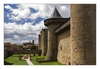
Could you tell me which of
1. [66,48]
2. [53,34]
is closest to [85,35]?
[66,48]

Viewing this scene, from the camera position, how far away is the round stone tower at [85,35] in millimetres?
9055

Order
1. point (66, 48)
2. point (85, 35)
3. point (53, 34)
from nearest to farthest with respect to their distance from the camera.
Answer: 1. point (85, 35)
2. point (66, 48)
3. point (53, 34)

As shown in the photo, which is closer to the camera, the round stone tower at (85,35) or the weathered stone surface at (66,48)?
the round stone tower at (85,35)

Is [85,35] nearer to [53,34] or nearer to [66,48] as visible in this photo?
[66,48]

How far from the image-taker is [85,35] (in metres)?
9.21

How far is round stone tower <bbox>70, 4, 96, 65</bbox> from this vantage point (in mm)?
9055

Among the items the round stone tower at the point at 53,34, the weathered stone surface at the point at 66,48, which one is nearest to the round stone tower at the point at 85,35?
the weathered stone surface at the point at 66,48

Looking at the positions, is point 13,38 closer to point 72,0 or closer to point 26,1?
point 26,1

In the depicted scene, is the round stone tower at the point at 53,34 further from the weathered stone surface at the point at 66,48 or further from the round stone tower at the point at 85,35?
the round stone tower at the point at 85,35

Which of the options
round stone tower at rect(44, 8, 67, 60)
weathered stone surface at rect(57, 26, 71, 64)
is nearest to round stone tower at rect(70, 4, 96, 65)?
weathered stone surface at rect(57, 26, 71, 64)

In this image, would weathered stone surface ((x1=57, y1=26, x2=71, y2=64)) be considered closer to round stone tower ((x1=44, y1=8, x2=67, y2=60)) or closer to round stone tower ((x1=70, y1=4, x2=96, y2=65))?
round stone tower ((x1=70, y1=4, x2=96, y2=65))

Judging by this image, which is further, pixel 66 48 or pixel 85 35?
pixel 66 48

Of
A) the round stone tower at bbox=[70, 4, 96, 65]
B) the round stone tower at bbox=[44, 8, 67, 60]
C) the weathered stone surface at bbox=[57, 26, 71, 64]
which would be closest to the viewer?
the round stone tower at bbox=[70, 4, 96, 65]

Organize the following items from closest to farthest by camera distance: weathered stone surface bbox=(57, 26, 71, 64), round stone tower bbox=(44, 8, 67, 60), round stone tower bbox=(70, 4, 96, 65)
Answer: round stone tower bbox=(70, 4, 96, 65), weathered stone surface bbox=(57, 26, 71, 64), round stone tower bbox=(44, 8, 67, 60)
